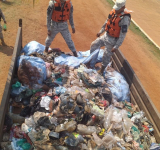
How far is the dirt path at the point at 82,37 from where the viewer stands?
18.6 ft

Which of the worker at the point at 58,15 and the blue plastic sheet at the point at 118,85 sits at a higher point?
the worker at the point at 58,15

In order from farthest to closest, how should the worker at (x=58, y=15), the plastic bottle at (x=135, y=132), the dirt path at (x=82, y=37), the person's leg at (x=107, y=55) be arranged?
the dirt path at (x=82, y=37) → the person's leg at (x=107, y=55) → the worker at (x=58, y=15) → the plastic bottle at (x=135, y=132)

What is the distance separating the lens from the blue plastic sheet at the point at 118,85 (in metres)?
4.04

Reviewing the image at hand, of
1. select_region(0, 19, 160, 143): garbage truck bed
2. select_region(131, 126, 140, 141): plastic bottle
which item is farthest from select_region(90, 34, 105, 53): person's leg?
select_region(131, 126, 140, 141): plastic bottle

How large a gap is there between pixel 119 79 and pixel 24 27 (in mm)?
4508

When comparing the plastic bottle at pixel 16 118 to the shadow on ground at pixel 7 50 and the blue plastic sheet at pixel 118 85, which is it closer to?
the blue plastic sheet at pixel 118 85

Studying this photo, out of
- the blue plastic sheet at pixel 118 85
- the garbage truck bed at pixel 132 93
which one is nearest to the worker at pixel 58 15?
the garbage truck bed at pixel 132 93

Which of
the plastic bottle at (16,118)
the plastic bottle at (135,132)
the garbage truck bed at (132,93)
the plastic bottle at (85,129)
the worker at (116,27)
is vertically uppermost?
the worker at (116,27)

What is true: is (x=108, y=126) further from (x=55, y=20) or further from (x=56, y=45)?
(x=56, y=45)

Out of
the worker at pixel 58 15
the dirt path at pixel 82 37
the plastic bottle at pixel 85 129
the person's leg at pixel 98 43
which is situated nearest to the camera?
the plastic bottle at pixel 85 129

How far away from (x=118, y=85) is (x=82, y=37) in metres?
3.46

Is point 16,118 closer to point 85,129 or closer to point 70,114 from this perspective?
point 70,114

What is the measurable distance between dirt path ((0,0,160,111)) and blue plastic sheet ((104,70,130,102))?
1588 mm

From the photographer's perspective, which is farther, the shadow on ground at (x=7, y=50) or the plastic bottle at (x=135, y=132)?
the shadow on ground at (x=7, y=50)
